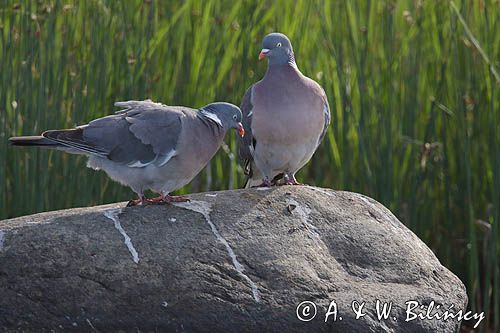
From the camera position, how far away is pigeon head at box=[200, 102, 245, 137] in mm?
4889

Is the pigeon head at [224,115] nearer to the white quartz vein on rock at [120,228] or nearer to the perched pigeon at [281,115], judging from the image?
the perched pigeon at [281,115]

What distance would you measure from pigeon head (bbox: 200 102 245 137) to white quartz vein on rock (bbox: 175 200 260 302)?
40cm

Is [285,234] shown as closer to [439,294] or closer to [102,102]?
[439,294]

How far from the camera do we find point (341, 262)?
4719 millimetres

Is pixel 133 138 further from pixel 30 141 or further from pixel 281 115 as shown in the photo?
pixel 281 115

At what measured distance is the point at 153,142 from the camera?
4.78 meters

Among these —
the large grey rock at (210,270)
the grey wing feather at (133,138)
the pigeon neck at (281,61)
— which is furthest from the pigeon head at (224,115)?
the pigeon neck at (281,61)

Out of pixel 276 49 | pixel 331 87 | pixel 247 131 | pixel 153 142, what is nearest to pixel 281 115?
pixel 247 131

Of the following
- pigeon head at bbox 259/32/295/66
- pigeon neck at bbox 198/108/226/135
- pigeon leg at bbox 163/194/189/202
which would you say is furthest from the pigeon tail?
pigeon head at bbox 259/32/295/66

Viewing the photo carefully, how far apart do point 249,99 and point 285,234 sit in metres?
0.99

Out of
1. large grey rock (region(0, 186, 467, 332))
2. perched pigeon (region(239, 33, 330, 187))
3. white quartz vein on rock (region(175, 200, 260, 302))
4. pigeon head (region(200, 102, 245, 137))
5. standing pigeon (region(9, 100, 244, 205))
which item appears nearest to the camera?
large grey rock (region(0, 186, 467, 332))

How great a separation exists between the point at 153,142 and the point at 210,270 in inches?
29.2

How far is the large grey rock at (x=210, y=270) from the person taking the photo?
4250mm

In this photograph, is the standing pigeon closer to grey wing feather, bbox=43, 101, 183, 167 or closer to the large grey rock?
grey wing feather, bbox=43, 101, 183, 167
